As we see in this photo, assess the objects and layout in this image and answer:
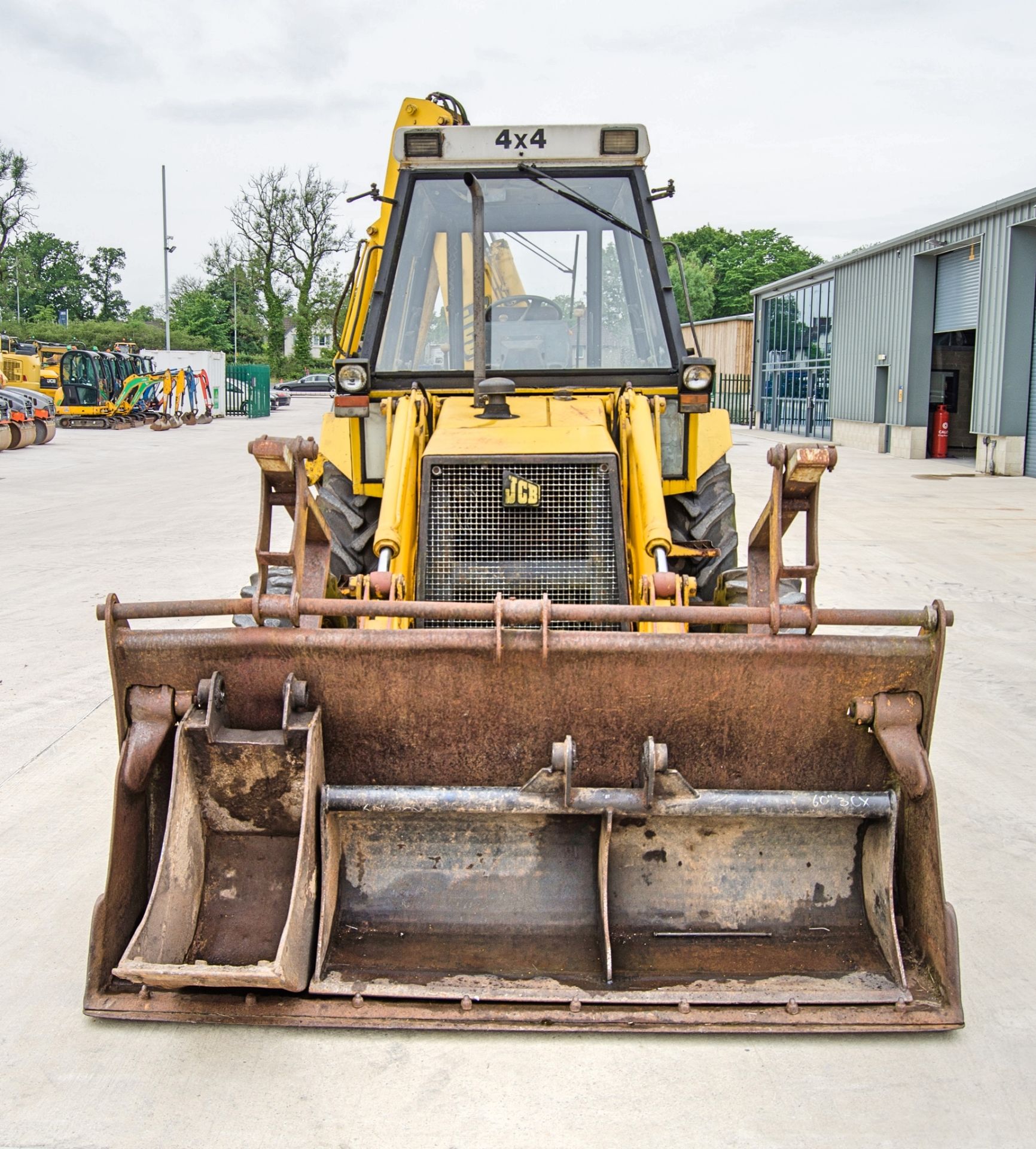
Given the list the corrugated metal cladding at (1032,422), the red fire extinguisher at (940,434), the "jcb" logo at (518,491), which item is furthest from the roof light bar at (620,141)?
the red fire extinguisher at (940,434)

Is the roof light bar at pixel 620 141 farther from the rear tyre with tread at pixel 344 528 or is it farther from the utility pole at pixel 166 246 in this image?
the utility pole at pixel 166 246

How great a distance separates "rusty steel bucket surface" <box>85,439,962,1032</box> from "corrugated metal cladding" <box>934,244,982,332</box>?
21980 mm

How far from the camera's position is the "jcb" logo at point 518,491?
454 centimetres

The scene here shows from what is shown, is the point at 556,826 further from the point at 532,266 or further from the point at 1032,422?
the point at 1032,422

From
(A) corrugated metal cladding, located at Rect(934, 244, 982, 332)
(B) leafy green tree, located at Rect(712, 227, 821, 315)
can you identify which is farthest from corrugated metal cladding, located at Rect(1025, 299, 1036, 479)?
(B) leafy green tree, located at Rect(712, 227, 821, 315)

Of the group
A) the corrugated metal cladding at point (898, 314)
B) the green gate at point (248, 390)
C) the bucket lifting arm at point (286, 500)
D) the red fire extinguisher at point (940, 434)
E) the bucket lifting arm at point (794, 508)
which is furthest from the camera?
the green gate at point (248, 390)

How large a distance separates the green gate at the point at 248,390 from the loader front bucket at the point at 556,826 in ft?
143

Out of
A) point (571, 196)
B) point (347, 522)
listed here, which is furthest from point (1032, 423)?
point (347, 522)

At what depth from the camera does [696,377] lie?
527 centimetres

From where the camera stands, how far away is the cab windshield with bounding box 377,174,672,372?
5.45 m

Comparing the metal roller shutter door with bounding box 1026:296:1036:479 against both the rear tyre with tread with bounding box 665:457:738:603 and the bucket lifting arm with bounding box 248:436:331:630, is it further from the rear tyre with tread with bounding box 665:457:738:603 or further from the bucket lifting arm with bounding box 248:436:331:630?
the bucket lifting arm with bounding box 248:436:331:630

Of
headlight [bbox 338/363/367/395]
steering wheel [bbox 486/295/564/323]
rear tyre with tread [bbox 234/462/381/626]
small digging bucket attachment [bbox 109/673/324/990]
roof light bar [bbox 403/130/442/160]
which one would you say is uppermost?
roof light bar [bbox 403/130/442/160]

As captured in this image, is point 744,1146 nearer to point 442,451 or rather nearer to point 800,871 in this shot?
point 800,871

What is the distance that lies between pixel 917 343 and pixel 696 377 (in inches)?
908
